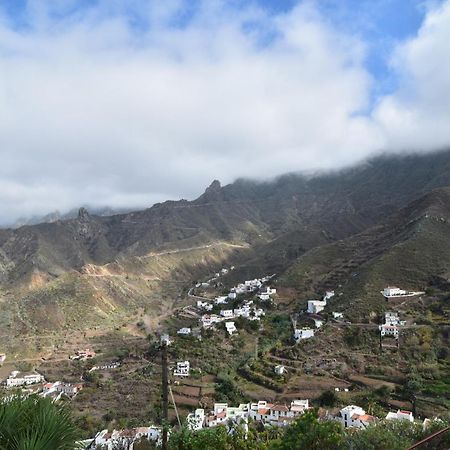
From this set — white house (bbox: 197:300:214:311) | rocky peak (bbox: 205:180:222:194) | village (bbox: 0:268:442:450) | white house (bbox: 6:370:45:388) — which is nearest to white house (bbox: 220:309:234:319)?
village (bbox: 0:268:442:450)

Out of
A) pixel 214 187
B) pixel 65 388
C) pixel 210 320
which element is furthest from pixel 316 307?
pixel 214 187

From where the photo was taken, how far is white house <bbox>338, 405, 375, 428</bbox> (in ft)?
87.6

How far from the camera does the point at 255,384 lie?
128 feet

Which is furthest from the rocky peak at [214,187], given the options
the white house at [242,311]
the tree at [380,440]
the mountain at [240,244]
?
the tree at [380,440]

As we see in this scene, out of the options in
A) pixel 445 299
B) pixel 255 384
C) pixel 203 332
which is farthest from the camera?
pixel 203 332

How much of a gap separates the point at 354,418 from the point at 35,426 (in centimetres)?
2597

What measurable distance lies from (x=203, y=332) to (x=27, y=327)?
102 ft

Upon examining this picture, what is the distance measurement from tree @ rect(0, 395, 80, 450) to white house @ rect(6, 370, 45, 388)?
4859 cm

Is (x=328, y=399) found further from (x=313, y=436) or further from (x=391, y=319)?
(x=313, y=436)

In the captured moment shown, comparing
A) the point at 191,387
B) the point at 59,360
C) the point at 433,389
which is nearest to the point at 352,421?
the point at 433,389

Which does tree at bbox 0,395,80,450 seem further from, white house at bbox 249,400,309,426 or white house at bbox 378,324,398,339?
white house at bbox 378,324,398,339

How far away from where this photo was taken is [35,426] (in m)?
5.41

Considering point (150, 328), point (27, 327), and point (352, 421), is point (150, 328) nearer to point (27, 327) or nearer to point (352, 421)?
point (27, 327)

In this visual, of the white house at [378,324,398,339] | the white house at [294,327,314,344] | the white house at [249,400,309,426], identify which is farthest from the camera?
the white house at [294,327,314,344]
